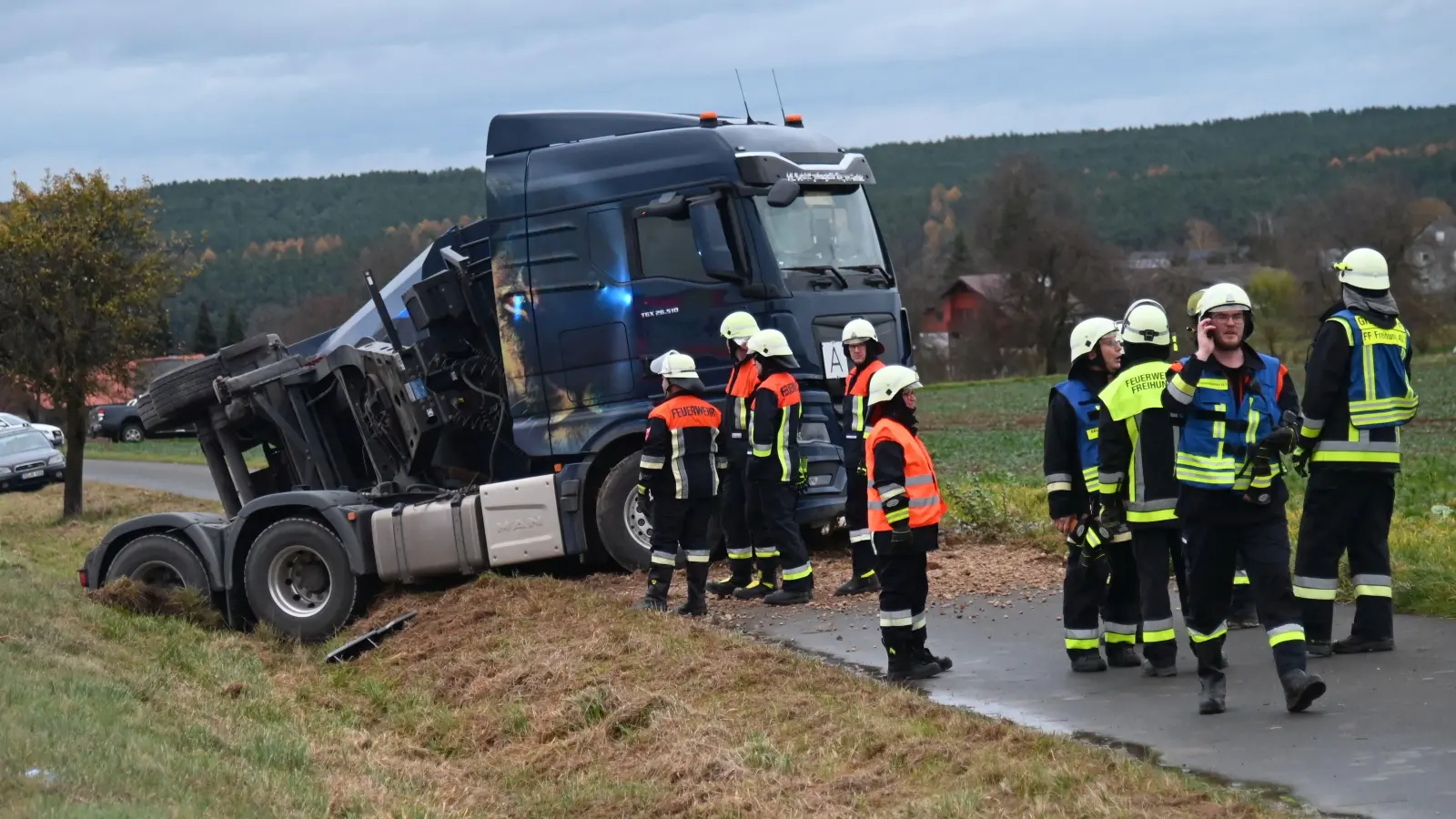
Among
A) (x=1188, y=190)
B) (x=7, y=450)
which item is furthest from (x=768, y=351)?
(x=1188, y=190)

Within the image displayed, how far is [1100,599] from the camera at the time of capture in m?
9.07

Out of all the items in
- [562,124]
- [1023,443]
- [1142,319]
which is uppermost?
[562,124]

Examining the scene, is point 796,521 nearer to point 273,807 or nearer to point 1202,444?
point 1202,444

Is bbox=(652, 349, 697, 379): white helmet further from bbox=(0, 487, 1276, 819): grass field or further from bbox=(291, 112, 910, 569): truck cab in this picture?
bbox=(0, 487, 1276, 819): grass field

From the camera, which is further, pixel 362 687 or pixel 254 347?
pixel 254 347

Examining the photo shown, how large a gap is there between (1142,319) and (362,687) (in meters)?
5.60

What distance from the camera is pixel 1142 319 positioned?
8430 mm

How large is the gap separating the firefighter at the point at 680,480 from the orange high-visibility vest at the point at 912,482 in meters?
2.58

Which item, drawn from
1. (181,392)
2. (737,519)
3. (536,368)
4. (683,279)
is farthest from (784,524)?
(181,392)

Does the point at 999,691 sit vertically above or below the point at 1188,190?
below

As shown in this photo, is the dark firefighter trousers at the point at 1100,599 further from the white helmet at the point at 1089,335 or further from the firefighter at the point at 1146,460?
the white helmet at the point at 1089,335

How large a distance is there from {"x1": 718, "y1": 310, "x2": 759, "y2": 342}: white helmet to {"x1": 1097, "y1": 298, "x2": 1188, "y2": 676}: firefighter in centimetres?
414

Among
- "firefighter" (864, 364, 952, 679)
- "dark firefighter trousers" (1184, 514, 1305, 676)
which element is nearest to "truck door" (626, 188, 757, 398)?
"firefighter" (864, 364, 952, 679)

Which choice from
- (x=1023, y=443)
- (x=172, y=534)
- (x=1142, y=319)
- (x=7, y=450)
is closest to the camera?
(x=1142, y=319)
